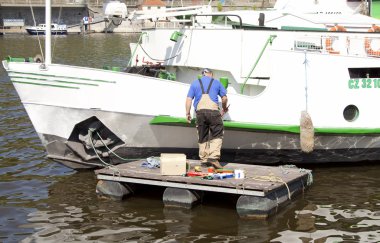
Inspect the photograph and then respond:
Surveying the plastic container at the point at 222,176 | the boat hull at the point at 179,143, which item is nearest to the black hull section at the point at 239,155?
the boat hull at the point at 179,143

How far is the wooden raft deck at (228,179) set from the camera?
9.35 metres

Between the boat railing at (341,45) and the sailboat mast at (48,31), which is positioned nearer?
the sailboat mast at (48,31)

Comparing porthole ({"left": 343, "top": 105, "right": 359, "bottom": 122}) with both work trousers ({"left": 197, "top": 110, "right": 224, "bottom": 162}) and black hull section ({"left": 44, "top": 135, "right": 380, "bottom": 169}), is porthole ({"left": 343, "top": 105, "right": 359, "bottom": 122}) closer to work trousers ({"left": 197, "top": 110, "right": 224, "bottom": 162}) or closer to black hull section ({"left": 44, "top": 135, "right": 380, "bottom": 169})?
black hull section ({"left": 44, "top": 135, "right": 380, "bottom": 169})

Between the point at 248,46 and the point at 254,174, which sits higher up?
the point at 248,46

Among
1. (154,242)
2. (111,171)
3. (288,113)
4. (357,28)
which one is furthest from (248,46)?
(154,242)

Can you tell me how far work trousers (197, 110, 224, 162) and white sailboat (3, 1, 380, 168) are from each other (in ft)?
2.22

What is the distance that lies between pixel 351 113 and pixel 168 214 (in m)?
4.33

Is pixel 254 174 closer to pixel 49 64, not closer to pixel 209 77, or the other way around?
pixel 209 77

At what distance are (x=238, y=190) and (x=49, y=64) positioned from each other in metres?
4.21

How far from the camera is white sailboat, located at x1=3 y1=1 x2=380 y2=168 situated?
11008 mm

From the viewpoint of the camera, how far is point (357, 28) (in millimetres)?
13266

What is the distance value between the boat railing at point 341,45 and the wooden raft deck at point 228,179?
→ 258 centimetres

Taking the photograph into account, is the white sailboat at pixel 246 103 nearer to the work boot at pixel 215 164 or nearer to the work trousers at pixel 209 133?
the work trousers at pixel 209 133

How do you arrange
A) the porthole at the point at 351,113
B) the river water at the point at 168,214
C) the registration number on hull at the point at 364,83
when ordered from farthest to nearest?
the porthole at the point at 351,113
the registration number on hull at the point at 364,83
the river water at the point at 168,214
